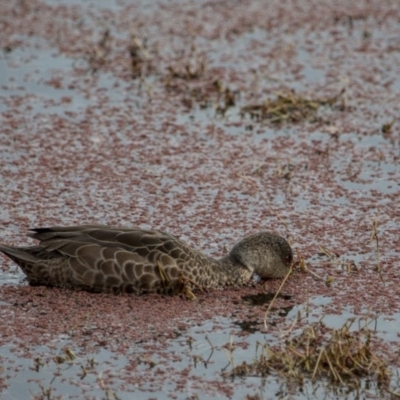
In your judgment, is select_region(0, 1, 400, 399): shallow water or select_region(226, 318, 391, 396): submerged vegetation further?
select_region(0, 1, 400, 399): shallow water

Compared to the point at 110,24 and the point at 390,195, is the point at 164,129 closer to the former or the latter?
the point at 390,195

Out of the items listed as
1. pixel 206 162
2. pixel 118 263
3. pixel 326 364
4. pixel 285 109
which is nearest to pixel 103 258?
pixel 118 263

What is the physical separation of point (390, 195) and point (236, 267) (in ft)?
6.62

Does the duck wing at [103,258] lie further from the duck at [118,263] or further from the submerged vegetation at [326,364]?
the submerged vegetation at [326,364]

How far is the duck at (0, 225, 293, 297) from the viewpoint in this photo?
687cm

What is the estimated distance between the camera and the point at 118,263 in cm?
688

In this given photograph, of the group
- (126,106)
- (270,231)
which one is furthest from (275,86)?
(270,231)

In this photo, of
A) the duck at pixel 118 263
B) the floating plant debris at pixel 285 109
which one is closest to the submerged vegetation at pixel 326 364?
the duck at pixel 118 263

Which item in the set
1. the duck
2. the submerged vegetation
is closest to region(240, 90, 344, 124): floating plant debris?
the duck

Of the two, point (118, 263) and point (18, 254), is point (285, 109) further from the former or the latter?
point (18, 254)

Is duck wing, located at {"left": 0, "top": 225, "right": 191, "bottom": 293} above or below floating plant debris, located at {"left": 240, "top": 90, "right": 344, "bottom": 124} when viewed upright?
below

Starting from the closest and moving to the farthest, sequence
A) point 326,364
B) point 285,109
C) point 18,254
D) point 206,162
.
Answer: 1. point 326,364
2. point 18,254
3. point 206,162
4. point 285,109

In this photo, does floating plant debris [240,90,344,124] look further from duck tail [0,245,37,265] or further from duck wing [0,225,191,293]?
duck tail [0,245,37,265]

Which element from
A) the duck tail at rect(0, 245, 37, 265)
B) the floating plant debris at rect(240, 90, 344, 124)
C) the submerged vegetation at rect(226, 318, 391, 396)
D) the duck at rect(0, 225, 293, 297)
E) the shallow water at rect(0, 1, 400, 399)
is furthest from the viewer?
the floating plant debris at rect(240, 90, 344, 124)
